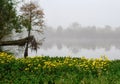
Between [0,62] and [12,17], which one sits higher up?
[12,17]

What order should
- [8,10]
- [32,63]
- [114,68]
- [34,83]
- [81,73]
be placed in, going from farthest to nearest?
[8,10], [32,63], [114,68], [81,73], [34,83]

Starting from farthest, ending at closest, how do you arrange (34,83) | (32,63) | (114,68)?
(32,63) < (114,68) < (34,83)

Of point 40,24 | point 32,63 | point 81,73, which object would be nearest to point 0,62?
point 32,63

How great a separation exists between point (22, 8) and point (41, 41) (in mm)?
5834

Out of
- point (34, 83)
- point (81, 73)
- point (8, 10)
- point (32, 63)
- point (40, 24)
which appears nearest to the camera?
point (34, 83)

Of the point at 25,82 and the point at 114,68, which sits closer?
the point at 25,82

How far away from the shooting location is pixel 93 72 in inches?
578

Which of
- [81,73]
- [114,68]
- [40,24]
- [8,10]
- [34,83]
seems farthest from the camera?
[40,24]

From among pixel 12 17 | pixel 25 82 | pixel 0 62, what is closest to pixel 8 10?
pixel 12 17

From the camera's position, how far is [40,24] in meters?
49.8

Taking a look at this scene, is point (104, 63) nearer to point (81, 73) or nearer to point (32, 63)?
point (81, 73)

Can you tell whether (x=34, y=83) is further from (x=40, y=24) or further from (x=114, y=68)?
(x=40, y=24)

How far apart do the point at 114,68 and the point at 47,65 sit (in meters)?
3.02

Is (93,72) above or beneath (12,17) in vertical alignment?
beneath
